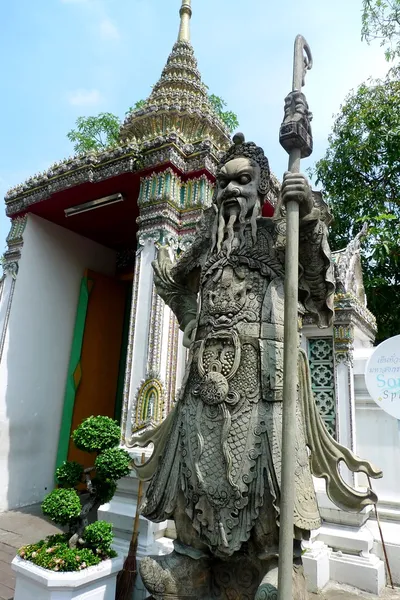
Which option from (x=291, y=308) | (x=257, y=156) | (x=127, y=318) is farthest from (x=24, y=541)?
(x=257, y=156)

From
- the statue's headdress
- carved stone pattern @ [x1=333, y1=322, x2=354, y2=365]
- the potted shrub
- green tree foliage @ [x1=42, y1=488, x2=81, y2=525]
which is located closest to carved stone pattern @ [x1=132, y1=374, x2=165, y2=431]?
the potted shrub

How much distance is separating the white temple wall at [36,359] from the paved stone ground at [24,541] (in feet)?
1.15

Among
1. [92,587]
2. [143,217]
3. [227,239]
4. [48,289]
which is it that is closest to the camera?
[227,239]

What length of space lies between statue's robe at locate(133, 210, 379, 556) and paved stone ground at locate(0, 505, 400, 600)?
169 cm

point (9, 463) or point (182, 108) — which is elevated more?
point (182, 108)

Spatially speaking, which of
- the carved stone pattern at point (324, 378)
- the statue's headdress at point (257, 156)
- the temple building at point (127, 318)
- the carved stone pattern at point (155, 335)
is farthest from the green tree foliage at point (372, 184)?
the statue's headdress at point (257, 156)

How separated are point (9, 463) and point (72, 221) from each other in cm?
347

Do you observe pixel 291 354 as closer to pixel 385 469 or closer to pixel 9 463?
pixel 385 469

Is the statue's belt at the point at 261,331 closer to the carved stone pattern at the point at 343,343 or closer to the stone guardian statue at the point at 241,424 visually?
the stone guardian statue at the point at 241,424

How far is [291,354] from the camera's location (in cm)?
186

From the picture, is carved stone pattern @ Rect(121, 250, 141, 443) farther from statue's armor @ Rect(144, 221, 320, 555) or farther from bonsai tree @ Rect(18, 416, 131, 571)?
statue's armor @ Rect(144, 221, 320, 555)

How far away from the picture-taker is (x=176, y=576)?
2045 millimetres

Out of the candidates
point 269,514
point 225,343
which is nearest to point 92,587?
point 269,514

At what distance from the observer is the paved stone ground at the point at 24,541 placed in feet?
10.8
